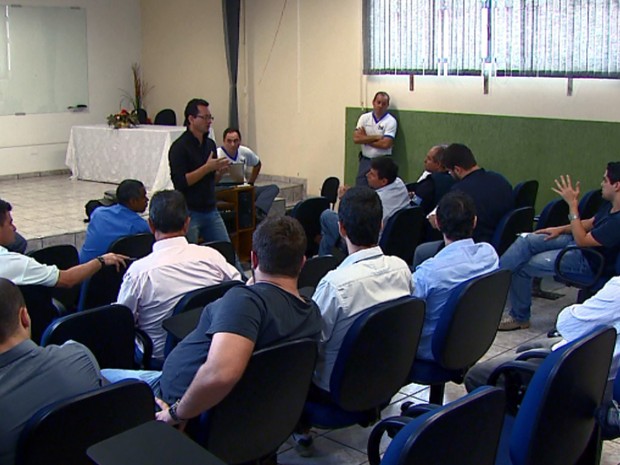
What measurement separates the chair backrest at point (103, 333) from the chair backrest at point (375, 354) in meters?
0.83

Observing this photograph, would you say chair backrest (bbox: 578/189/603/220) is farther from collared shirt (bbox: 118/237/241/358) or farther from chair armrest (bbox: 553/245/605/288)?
collared shirt (bbox: 118/237/241/358)

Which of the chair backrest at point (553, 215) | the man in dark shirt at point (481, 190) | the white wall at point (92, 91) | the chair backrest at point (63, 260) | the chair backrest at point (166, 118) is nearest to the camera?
the chair backrest at point (63, 260)

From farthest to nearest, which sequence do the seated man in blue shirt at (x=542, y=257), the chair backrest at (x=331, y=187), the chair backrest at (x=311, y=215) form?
the chair backrest at (x=331, y=187) → the chair backrest at (x=311, y=215) → the seated man in blue shirt at (x=542, y=257)

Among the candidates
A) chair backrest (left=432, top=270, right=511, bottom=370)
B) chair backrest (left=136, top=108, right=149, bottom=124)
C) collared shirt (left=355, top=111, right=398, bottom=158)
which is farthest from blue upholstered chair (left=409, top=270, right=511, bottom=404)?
chair backrest (left=136, top=108, right=149, bottom=124)

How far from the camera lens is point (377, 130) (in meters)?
8.38

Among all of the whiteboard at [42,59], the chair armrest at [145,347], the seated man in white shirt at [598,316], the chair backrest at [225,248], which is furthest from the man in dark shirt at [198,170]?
the whiteboard at [42,59]

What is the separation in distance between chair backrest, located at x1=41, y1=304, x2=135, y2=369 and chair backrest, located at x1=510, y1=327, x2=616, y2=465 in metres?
1.48

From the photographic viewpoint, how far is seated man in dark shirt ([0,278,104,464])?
6.75 feet

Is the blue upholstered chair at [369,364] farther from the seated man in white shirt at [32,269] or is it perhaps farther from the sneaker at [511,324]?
the sneaker at [511,324]

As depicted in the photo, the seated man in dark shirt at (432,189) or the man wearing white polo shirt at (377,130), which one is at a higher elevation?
the man wearing white polo shirt at (377,130)

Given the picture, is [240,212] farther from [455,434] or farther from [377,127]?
[455,434]

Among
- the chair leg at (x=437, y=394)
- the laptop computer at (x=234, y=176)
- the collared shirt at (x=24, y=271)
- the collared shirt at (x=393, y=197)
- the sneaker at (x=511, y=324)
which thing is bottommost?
the sneaker at (x=511, y=324)

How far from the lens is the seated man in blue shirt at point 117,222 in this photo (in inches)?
182

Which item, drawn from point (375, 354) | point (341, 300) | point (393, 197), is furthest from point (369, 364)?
point (393, 197)
